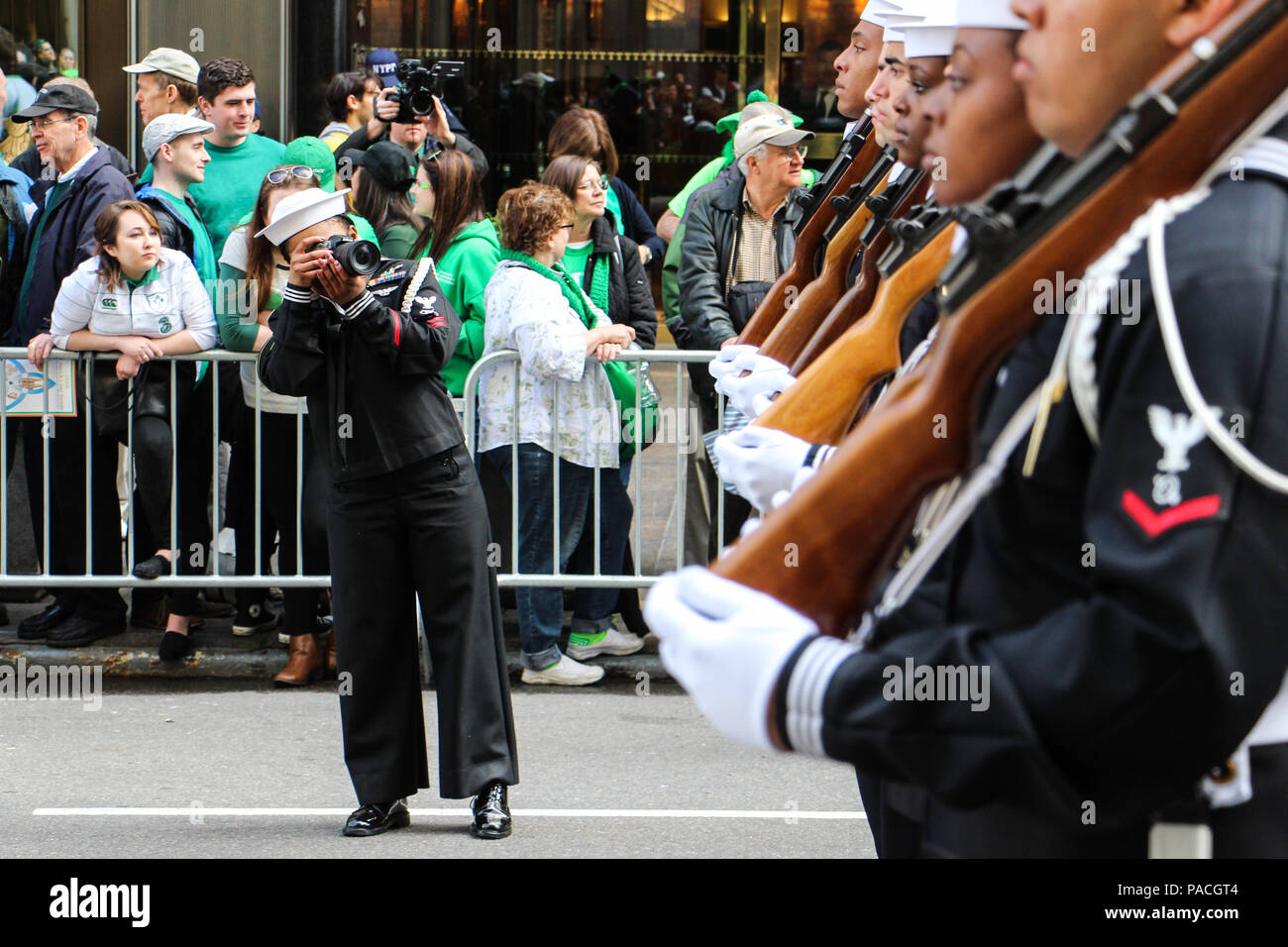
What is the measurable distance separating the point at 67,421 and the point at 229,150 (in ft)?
5.67

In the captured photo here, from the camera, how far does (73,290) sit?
278 inches

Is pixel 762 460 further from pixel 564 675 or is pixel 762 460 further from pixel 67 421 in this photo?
pixel 67 421

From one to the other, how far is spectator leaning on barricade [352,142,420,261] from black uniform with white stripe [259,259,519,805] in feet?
4.58

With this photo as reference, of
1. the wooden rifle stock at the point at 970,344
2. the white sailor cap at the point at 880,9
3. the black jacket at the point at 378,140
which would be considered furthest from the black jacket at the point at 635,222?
the wooden rifle stock at the point at 970,344

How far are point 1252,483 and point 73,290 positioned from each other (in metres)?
6.35

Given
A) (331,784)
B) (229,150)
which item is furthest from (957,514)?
(229,150)

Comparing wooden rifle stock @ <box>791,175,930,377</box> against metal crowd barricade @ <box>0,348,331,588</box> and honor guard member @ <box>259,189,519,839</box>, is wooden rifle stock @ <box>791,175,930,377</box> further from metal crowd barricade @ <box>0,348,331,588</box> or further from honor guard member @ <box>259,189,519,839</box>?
metal crowd barricade @ <box>0,348,331,588</box>

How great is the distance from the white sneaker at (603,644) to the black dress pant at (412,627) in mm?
2061

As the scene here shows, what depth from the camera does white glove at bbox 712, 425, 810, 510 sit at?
2.88 m

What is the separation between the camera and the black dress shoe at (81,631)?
23.8ft
